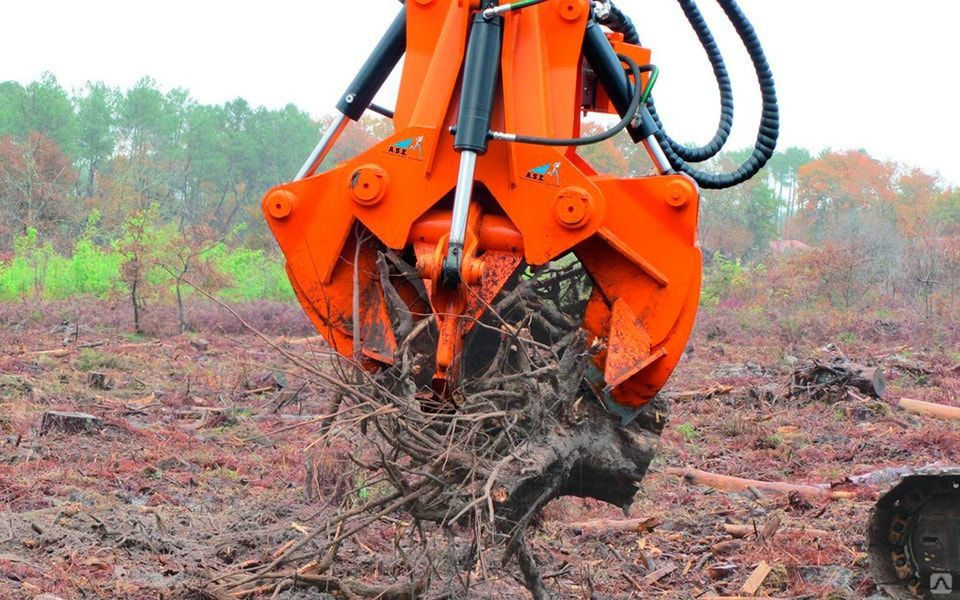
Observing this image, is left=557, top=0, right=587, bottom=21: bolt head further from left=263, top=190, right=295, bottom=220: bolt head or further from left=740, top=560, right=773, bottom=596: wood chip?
left=740, top=560, right=773, bottom=596: wood chip

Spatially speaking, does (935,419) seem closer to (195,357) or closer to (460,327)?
(460,327)

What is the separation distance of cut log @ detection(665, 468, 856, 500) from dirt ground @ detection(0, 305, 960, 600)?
0.13 metres

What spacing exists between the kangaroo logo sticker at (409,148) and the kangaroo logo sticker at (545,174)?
1.54 ft

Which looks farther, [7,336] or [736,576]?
[7,336]

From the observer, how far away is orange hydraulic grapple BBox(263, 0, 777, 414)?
4676 millimetres

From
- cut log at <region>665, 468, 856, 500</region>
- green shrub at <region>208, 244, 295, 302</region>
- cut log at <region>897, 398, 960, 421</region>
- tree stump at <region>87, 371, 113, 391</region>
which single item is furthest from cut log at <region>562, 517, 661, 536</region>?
green shrub at <region>208, 244, 295, 302</region>

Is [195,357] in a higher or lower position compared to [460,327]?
lower

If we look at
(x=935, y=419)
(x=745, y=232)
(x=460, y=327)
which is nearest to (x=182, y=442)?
(x=460, y=327)

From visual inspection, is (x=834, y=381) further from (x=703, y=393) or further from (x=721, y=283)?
(x=721, y=283)

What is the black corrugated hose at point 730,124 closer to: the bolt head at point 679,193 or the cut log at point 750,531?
the bolt head at point 679,193

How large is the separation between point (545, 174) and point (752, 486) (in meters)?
4.35

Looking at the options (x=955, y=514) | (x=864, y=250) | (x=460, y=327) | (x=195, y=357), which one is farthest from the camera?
(x=864, y=250)

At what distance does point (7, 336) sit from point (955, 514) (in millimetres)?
14519

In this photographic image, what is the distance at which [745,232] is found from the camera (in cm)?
5769
